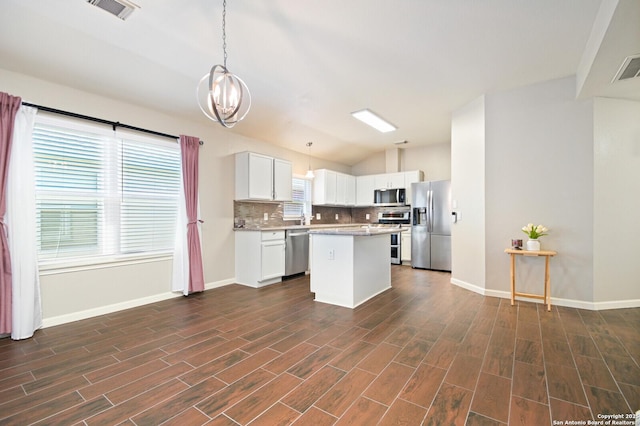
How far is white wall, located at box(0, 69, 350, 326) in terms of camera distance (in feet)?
9.91

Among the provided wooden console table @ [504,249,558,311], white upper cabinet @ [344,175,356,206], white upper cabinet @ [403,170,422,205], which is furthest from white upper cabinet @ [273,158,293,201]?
wooden console table @ [504,249,558,311]

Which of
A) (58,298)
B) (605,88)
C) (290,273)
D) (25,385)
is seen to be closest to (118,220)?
(58,298)

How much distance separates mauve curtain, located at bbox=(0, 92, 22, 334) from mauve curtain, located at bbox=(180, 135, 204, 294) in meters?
1.70

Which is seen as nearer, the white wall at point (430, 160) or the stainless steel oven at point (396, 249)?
the stainless steel oven at point (396, 249)

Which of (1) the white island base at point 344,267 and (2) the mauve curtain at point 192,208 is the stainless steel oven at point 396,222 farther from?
(2) the mauve curtain at point 192,208

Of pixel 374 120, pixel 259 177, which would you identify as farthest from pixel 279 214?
pixel 374 120

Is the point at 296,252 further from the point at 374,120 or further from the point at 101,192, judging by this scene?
the point at 101,192

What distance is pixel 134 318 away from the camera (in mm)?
3244

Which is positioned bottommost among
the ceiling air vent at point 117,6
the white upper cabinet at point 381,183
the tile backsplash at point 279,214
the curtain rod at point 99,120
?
the tile backsplash at point 279,214

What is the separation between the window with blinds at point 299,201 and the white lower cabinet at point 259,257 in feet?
4.60

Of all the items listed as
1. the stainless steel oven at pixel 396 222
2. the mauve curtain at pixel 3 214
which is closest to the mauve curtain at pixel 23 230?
the mauve curtain at pixel 3 214

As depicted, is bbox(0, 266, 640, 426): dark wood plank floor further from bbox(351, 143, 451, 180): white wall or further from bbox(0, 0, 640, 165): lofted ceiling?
bbox(351, 143, 451, 180): white wall

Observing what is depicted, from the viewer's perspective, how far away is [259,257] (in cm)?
461

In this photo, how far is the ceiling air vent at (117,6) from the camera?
88.9 inches
